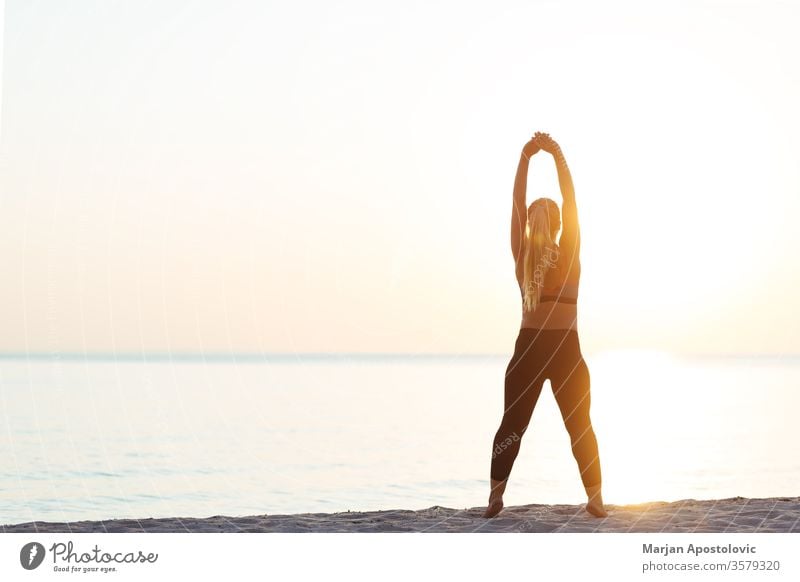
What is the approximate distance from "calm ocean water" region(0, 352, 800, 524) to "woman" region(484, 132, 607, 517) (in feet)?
13.0

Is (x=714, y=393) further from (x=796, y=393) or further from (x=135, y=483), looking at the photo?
(x=135, y=483)

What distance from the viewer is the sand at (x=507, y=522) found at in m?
7.15

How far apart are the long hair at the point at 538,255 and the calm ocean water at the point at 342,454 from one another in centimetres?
442

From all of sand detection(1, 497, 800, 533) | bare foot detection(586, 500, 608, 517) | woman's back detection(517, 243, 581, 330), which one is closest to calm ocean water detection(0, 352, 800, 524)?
sand detection(1, 497, 800, 533)

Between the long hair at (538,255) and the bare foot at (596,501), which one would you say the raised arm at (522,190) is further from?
the bare foot at (596,501)

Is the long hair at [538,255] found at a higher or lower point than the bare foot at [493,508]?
higher

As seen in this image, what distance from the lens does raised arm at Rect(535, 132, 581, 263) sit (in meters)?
7.32
